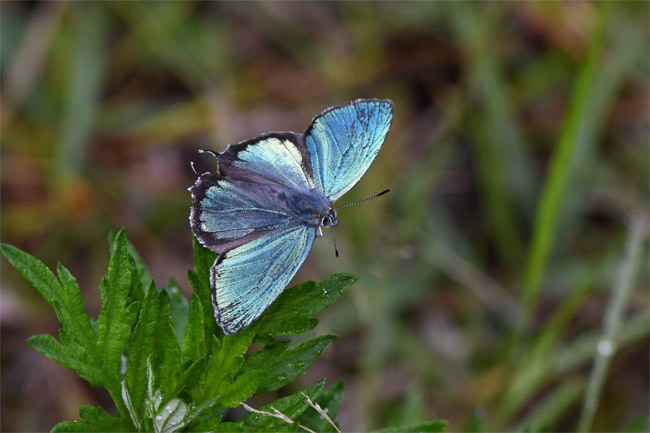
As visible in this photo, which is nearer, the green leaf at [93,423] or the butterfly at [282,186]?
the green leaf at [93,423]

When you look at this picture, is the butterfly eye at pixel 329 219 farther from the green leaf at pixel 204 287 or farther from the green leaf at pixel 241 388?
the green leaf at pixel 241 388

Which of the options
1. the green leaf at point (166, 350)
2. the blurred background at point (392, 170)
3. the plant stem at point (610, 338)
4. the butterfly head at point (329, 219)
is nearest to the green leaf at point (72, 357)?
the green leaf at point (166, 350)

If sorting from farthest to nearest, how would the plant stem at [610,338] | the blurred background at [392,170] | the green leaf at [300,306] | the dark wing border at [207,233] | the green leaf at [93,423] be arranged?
the blurred background at [392,170] → the plant stem at [610,338] → the dark wing border at [207,233] → the green leaf at [300,306] → the green leaf at [93,423]

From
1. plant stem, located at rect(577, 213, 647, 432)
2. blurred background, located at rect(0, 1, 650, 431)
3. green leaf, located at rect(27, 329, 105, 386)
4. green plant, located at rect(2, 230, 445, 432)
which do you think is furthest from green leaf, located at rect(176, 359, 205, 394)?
blurred background, located at rect(0, 1, 650, 431)

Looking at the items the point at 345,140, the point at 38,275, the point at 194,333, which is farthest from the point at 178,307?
the point at 345,140

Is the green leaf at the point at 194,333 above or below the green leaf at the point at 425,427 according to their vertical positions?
above

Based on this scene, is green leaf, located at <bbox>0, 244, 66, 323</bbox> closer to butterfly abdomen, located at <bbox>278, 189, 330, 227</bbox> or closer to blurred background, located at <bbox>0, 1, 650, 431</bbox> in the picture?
butterfly abdomen, located at <bbox>278, 189, 330, 227</bbox>

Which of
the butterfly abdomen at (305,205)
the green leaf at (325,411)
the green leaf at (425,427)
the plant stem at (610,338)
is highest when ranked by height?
the butterfly abdomen at (305,205)

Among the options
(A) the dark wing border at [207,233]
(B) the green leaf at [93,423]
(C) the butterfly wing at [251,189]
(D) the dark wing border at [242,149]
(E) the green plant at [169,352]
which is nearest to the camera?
(B) the green leaf at [93,423]
